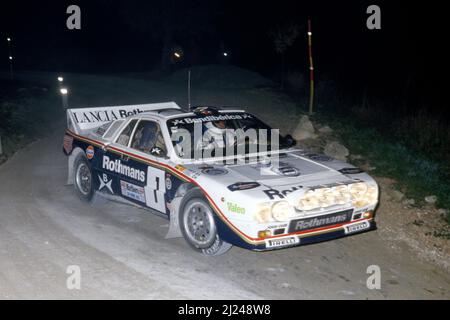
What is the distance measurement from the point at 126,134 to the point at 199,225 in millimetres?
2258

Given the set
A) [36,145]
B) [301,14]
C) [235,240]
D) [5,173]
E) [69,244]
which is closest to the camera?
[235,240]

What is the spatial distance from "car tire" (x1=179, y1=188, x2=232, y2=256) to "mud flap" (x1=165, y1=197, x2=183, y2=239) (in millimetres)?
121

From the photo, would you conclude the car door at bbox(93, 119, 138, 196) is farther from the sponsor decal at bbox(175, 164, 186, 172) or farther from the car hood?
the car hood

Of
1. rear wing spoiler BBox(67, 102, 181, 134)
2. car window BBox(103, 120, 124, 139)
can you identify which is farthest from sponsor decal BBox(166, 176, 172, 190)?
rear wing spoiler BBox(67, 102, 181, 134)

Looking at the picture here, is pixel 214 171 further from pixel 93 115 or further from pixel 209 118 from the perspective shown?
pixel 93 115

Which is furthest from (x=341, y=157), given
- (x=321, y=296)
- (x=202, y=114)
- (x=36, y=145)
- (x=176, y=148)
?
(x=36, y=145)

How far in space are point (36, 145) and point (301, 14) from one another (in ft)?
57.6

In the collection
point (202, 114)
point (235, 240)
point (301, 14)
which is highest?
point (301, 14)

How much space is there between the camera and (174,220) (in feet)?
21.4

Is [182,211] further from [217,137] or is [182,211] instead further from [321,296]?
[321,296]

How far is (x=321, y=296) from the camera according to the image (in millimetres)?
5145

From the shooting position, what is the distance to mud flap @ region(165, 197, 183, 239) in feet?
21.2

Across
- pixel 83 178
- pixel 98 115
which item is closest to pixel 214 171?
pixel 83 178

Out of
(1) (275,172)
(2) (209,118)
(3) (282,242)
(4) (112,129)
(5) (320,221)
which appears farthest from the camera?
(4) (112,129)
